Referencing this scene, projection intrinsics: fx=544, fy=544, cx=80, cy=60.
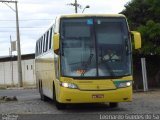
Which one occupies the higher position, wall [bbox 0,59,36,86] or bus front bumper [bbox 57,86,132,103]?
bus front bumper [bbox 57,86,132,103]

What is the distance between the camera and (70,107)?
72.1 feet

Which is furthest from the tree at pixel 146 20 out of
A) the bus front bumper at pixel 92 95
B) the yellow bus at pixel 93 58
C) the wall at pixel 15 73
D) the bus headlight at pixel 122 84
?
the wall at pixel 15 73

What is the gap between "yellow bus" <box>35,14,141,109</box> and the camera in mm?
19047

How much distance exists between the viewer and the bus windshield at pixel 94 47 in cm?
1927

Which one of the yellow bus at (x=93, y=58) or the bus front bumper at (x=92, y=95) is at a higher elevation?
the yellow bus at (x=93, y=58)

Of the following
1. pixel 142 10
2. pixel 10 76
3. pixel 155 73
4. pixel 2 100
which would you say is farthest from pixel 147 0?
pixel 10 76

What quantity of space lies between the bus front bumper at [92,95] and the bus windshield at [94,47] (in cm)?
57

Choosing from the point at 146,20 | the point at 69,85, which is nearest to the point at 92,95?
the point at 69,85

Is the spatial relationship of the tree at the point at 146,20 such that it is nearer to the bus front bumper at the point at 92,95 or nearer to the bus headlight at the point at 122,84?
the bus headlight at the point at 122,84

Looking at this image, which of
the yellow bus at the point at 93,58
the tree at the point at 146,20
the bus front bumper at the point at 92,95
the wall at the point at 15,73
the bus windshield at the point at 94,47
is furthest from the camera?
the wall at the point at 15,73

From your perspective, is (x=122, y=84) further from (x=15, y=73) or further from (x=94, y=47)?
(x=15, y=73)

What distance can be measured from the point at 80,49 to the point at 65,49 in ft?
1.78

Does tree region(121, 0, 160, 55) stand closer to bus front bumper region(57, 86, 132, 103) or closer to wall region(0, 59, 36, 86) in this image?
bus front bumper region(57, 86, 132, 103)

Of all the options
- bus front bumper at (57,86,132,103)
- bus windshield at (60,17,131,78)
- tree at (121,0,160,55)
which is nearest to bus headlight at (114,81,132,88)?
bus front bumper at (57,86,132,103)
